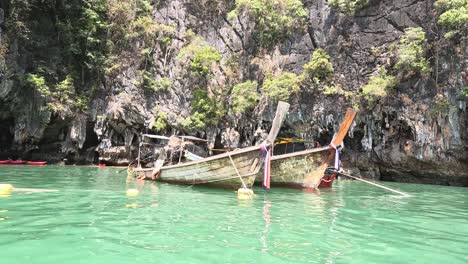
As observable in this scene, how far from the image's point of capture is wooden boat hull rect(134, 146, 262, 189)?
11617 millimetres

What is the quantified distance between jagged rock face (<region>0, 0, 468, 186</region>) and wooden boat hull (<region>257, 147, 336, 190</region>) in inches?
295

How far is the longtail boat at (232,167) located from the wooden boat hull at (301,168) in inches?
68.0

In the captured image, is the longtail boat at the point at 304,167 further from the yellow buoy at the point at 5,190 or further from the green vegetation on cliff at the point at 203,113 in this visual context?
the green vegetation on cliff at the point at 203,113

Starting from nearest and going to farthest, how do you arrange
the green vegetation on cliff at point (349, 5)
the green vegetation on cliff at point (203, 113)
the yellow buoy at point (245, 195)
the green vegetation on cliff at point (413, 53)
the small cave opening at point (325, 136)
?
the yellow buoy at point (245, 195) → the green vegetation on cliff at point (413, 53) → the small cave opening at point (325, 136) → the green vegetation on cliff at point (349, 5) → the green vegetation on cliff at point (203, 113)

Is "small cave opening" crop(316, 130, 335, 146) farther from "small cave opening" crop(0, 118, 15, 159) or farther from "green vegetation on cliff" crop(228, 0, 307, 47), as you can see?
"small cave opening" crop(0, 118, 15, 159)

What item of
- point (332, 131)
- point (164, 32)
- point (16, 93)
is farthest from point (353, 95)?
point (16, 93)

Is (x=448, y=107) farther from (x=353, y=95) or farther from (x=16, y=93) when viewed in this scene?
(x=16, y=93)

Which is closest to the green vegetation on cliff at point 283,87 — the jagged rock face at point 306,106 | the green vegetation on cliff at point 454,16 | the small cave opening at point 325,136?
the jagged rock face at point 306,106

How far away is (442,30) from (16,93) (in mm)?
22783

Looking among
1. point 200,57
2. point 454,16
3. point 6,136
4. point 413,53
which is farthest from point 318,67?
point 6,136

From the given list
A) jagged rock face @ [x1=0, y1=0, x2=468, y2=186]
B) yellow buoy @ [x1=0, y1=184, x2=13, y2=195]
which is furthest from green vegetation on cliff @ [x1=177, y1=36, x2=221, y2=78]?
yellow buoy @ [x1=0, y1=184, x2=13, y2=195]

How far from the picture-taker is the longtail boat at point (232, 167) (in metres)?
11.5

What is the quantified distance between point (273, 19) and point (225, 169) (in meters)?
14.9

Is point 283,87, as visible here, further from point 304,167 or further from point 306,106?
point 304,167
